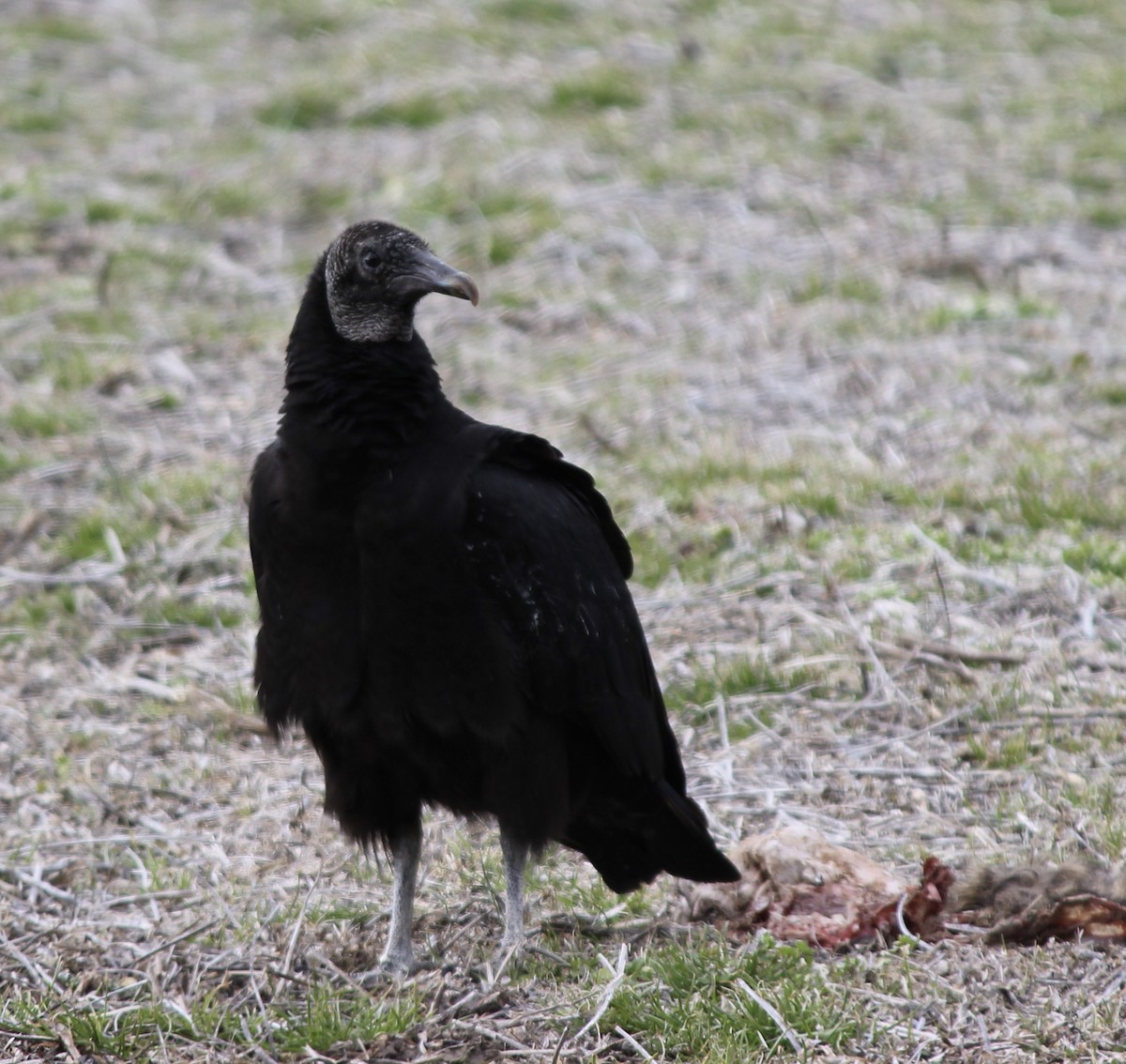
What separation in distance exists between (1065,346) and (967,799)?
11.3 feet

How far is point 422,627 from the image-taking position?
11.8ft

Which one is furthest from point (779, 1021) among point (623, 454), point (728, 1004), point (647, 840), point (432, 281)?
point (623, 454)

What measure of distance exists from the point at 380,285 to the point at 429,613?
0.75m

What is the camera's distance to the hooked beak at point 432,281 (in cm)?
383

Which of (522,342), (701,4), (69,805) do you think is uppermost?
(701,4)

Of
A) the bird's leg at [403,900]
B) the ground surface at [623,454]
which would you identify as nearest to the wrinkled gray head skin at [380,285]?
the bird's leg at [403,900]

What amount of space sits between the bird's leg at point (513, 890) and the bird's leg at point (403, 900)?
0.20 meters

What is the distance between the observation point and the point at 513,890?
3877 millimetres

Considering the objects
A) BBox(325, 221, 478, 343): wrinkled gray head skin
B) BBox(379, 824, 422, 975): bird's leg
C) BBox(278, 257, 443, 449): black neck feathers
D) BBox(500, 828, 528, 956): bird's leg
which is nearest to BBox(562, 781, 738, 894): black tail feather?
BBox(500, 828, 528, 956): bird's leg

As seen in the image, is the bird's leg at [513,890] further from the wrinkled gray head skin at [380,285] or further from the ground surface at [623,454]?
the wrinkled gray head skin at [380,285]

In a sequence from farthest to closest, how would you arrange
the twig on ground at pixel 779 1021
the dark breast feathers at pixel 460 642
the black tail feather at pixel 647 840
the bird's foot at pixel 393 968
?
1. the black tail feather at pixel 647 840
2. the bird's foot at pixel 393 968
3. the dark breast feathers at pixel 460 642
4. the twig on ground at pixel 779 1021

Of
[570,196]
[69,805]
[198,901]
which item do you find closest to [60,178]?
[570,196]

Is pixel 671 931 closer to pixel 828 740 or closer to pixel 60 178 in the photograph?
pixel 828 740

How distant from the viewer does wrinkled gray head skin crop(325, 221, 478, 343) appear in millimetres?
3842
